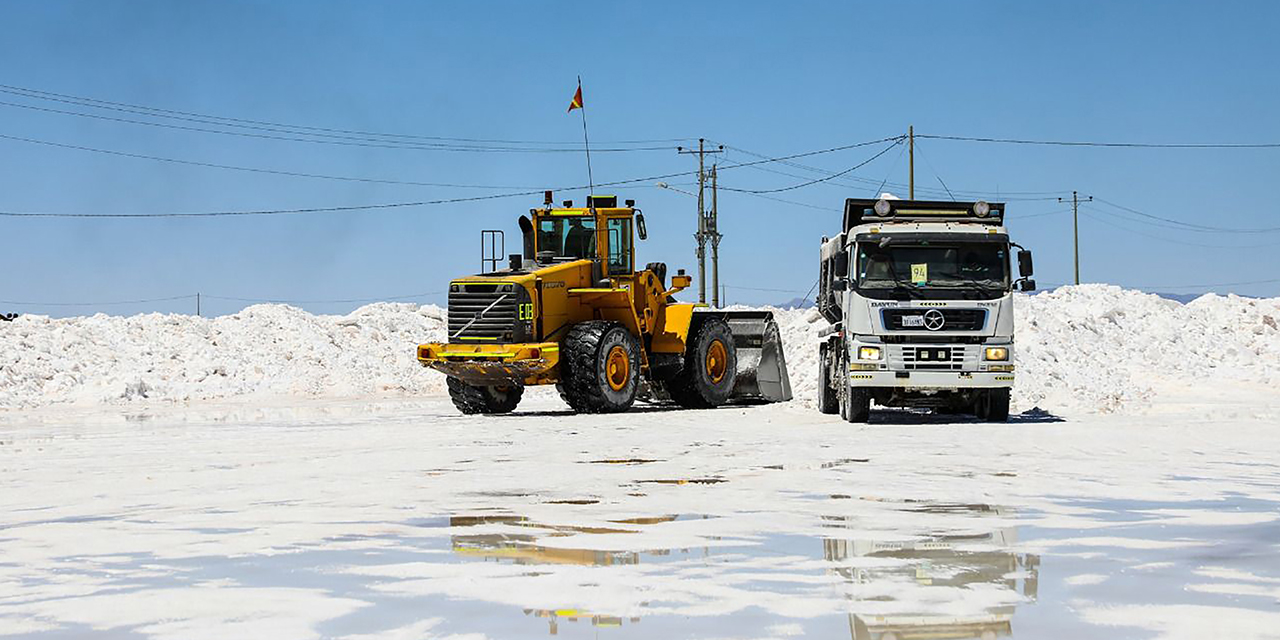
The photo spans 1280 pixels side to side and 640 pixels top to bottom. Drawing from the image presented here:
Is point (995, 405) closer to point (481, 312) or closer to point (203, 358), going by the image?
point (481, 312)

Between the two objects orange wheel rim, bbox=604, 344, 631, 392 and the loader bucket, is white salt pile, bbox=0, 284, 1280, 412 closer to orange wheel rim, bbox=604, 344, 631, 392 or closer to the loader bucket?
the loader bucket

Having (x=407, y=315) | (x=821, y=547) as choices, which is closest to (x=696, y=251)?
(x=407, y=315)

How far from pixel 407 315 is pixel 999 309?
107ft

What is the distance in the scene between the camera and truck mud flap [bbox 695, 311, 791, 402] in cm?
2967

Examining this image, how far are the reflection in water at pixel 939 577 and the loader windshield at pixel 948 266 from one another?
11296 millimetres

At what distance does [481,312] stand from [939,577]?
17789mm

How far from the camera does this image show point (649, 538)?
9.41m

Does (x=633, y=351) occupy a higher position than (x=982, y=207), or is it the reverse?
(x=982, y=207)

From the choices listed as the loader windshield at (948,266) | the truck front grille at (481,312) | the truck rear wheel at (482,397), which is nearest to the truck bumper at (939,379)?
the loader windshield at (948,266)

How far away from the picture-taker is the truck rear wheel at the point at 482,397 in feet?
86.2

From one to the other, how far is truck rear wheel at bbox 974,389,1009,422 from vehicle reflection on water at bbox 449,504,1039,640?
11.3 meters

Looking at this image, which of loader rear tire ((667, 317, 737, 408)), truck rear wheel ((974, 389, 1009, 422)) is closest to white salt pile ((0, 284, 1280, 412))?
loader rear tire ((667, 317, 737, 408))

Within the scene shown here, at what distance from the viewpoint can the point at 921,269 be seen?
2116cm

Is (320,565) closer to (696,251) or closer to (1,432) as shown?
(1,432)
